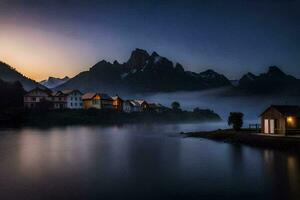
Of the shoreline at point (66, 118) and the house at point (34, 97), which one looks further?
the house at point (34, 97)

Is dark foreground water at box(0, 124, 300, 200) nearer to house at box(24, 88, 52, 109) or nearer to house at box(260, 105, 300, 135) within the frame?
house at box(260, 105, 300, 135)

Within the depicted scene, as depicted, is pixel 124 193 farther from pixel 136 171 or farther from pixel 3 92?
pixel 3 92

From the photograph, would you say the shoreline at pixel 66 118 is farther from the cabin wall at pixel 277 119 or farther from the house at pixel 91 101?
the cabin wall at pixel 277 119

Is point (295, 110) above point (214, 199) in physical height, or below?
above

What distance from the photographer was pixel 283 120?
6444 centimetres

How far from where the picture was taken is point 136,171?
41.2 metres

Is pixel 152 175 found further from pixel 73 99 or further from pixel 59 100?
pixel 73 99

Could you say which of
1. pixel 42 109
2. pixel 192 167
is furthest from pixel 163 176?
pixel 42 109

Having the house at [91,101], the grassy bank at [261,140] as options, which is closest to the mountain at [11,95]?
the house at [91,101]

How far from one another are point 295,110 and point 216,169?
3256cm

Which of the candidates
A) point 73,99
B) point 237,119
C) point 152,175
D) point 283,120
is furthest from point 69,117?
point 152,175

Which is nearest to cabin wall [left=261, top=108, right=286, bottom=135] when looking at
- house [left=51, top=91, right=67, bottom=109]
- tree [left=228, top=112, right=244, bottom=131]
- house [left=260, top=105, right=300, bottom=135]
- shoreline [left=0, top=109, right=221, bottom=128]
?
house [left=260, top=105, right=300, bottom=135]

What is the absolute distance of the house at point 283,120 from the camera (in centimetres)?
6462

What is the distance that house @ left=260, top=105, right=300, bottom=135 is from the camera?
6462cm
